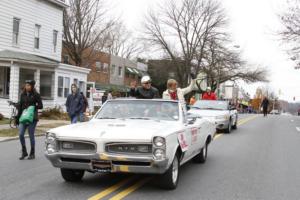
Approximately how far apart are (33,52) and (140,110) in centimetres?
2098

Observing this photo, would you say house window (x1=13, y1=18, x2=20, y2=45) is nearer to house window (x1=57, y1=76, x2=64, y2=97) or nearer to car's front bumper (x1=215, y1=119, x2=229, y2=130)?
house window (x1=57, y1=76, x2=64, y2=97)

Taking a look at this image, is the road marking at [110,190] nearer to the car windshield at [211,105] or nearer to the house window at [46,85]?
the car windshield at [211,105]

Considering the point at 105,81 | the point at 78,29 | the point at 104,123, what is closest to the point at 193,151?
the point at 104,123

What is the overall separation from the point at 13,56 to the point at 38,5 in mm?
5234

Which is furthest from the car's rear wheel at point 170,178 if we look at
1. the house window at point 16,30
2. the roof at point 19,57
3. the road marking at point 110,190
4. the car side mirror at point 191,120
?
the house window at point 16,30

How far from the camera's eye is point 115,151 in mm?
6555

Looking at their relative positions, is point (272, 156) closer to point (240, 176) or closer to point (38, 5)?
point (240, 176)

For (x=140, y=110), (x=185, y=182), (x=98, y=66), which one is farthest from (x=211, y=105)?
(x=98, y=66)

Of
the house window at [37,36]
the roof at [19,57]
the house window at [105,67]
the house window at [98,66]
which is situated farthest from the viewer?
the house window at [105,67]

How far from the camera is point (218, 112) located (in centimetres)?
1823

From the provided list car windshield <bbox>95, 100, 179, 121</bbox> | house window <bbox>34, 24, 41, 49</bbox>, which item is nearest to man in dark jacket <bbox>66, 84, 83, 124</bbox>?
car windshield <bbox>95, 100, 179, 121</bbox>

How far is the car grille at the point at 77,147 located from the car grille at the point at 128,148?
0.23 metres

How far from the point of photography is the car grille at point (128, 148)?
21.4 feet

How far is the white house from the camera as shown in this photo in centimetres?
2453
